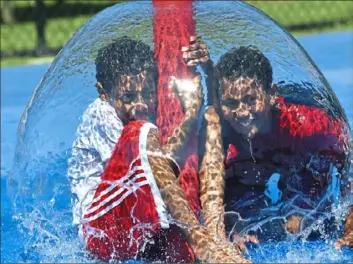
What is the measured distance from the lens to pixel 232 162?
3.19 metres

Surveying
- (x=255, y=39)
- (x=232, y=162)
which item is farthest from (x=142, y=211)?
(x=255, y=39)

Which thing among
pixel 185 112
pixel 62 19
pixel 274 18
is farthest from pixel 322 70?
pixel 62 19

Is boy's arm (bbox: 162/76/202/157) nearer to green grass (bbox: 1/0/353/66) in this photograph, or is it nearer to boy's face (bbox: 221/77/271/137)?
boy's face (bbox: 221/77/271/137)

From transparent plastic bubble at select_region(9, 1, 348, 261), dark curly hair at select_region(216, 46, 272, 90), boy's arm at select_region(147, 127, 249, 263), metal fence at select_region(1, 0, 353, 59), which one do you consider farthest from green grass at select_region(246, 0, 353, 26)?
boy's arm at select_region(147, 127, 249, 263)

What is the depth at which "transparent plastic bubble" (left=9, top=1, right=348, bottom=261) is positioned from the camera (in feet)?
11.2

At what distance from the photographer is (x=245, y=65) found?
3297 mm

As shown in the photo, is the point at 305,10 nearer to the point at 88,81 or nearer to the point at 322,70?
the point at 322,70

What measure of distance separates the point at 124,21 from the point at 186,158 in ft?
2.48

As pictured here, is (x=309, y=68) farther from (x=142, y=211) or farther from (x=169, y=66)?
(x=142, y=211)

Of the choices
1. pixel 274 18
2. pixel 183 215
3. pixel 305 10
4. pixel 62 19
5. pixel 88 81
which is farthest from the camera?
pixel 62 19

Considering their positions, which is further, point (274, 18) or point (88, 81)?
point (274, 18)

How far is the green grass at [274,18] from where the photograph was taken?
40.4 feet

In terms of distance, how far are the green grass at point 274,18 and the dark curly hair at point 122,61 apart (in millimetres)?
8258

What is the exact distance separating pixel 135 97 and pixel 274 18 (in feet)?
32.4
